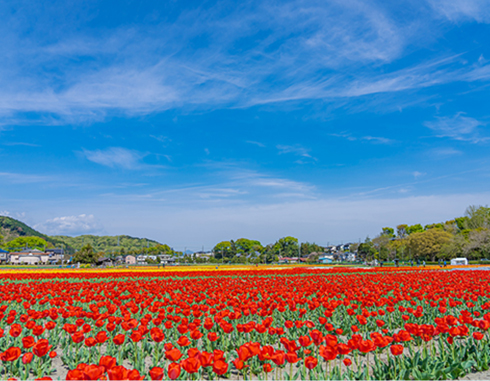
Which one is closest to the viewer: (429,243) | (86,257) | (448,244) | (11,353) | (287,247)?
(11,353)

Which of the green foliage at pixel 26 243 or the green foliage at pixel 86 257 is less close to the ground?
the green foliage at pixel 26 243

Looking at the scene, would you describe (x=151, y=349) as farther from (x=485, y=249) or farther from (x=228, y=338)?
(x=485, y=249)

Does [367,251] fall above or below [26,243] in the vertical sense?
below

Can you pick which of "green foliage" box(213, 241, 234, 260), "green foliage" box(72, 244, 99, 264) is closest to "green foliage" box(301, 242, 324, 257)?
"green foliage" box(213, 241, 234, 260)

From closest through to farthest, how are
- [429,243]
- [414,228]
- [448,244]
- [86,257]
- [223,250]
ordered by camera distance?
[86,257]
[448,244]
[429,243]
[414,228]
[223,250]

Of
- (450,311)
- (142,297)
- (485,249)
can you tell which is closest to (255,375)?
(142,297)

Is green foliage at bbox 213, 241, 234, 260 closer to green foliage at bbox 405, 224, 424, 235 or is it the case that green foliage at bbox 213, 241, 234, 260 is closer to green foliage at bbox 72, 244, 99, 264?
green foliage at bbox 405, 224, 424, 235

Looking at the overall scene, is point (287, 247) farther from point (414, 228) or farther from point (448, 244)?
point (448, 244)

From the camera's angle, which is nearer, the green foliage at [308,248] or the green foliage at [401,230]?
the green foliage at [401,230]

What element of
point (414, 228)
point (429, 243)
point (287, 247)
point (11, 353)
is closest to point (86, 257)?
point (11, 353)

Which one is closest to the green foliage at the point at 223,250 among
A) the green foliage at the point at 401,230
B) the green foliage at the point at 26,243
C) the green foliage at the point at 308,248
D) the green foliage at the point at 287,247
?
the green foliage at the point at 287,247

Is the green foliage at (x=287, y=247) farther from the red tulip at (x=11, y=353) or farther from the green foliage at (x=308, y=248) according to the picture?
the red tulip at (x=11, y=353)

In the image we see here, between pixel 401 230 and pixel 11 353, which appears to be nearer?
pixel 11 353

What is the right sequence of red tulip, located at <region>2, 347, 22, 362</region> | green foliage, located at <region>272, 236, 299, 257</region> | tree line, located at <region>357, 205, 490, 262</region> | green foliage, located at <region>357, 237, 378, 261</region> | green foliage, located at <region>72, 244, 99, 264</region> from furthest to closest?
green foliage, located at <region>272, 236, 299, 257</region>
green foliage, located at <region>357, 237, 378, 261</region>
tree line, located at <region>357, 205, 490, 262</region>
green foliage, located at <region>72, 244, 99, 264</region>
red tulip, located at <region>2, 347, 22, 362</region>
